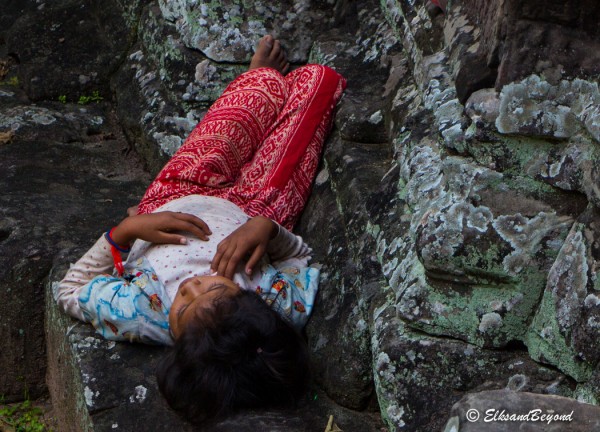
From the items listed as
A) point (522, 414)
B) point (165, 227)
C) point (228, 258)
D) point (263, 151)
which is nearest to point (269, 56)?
point (263, 151)

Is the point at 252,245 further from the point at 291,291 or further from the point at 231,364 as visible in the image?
the point at 231,364

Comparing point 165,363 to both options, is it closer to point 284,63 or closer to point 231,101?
point 231,101

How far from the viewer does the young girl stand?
2.02 m

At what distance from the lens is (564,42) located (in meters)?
1.68

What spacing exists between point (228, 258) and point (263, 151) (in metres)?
0.59

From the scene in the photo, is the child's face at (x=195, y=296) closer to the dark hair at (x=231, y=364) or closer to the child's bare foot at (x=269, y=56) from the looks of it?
the dark hair at (x=231, y=364)

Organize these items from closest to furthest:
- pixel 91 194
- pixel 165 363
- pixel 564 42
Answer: pixel 564 42, pixel 165 363, pixel 91 194

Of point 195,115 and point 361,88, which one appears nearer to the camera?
point 361,88

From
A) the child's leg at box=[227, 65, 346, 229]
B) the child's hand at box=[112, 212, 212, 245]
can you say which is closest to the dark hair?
the child's hand at box=[112, 212, 212, 245]

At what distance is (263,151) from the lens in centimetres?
283

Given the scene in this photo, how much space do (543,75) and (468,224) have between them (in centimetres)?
31

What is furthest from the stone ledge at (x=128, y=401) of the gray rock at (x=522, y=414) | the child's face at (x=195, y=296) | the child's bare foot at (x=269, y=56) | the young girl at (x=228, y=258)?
the child's bare foot at (x=269, y=56)

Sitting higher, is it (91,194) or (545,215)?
(545,215)

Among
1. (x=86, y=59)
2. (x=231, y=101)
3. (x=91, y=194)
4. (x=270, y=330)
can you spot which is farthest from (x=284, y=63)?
(x=270, y=330)
